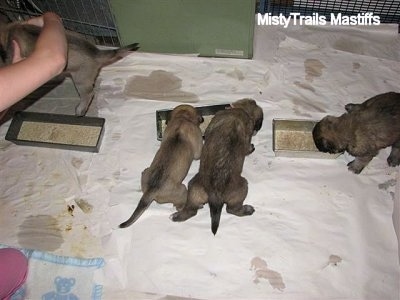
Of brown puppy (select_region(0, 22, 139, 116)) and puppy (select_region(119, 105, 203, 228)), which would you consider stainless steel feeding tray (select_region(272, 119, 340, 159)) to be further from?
brown puppy (select_region(0, 22, 139, 116))

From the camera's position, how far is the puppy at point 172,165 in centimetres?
188

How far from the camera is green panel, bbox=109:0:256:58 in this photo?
2.44 metres

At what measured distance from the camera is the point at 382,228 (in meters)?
2.08

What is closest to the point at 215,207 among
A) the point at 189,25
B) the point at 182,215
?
the point at 182,215

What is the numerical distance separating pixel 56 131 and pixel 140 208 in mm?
933

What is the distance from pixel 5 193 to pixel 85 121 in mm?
662

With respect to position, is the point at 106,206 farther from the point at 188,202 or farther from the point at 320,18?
the point at 320,18

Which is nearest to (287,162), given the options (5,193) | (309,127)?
(309,127)

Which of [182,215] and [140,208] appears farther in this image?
[182,215]

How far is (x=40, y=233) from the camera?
2176 millimetres

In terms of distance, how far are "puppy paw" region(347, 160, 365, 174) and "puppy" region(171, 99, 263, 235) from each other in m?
0.68

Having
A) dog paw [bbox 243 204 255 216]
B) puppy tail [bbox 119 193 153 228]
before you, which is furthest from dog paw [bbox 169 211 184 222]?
dog paw [bbox 243 204 255 216]

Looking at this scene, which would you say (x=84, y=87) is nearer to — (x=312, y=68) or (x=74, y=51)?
(x=74, y=51)

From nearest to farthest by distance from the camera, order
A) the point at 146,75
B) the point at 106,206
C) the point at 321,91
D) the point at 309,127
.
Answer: the point at 106,206, the point at 309,127, the point at 321,91, the point at 146,75
